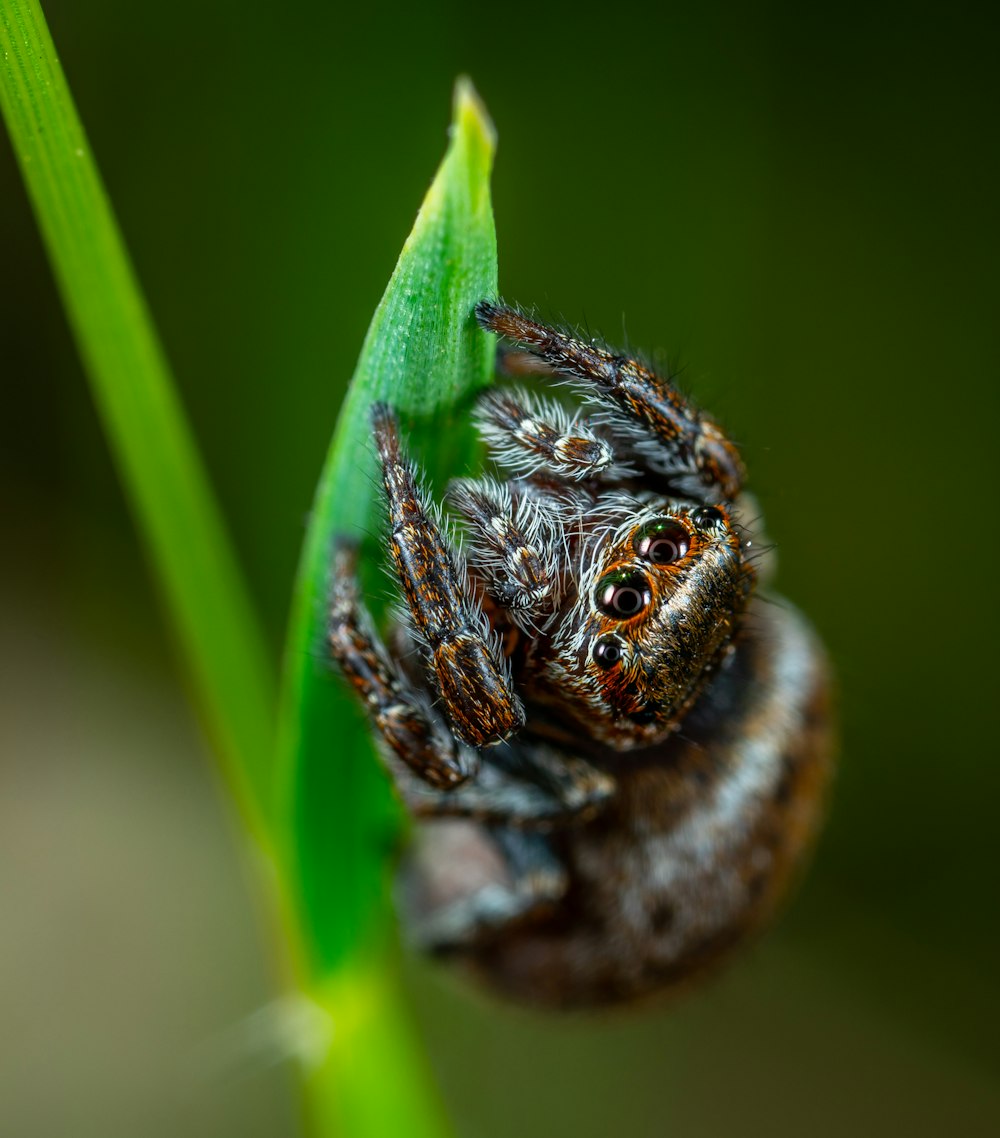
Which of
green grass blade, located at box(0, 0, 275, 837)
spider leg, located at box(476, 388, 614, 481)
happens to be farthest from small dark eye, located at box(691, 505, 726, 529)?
green grass blade, located at box(0, 0, 275, 837)

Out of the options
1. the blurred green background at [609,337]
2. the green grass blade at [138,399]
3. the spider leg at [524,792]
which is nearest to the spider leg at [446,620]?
the spider leg at [524,792]

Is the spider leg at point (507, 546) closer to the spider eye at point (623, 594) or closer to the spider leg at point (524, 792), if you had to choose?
the spider eye at point (623, 594)

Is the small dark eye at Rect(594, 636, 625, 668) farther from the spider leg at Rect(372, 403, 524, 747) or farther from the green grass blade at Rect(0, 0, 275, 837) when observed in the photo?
the green grass blade at Rect(0, 0, 275, 837)

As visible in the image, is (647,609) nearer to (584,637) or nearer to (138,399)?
(584,637)

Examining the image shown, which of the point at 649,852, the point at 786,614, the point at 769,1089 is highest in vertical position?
the point at 786,614

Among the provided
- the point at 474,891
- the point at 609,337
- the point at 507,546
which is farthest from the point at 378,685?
the point at 609,337

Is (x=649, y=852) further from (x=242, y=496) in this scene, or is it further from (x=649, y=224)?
(x=649, y=224)

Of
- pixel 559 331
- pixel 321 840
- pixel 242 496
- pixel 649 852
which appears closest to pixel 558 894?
pixel 649 852
